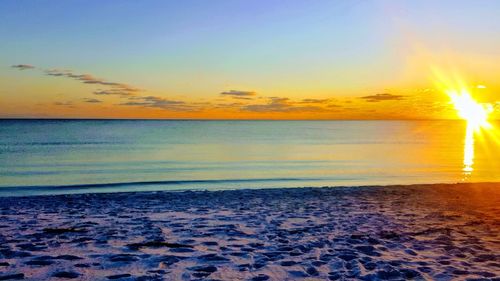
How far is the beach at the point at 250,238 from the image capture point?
7.51 meters

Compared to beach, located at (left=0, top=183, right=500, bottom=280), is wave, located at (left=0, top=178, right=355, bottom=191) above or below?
below

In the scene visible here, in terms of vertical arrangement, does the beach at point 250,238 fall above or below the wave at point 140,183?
above

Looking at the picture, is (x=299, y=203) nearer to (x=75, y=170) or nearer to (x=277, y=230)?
(x=277, y=230)

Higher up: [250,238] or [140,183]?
[250,238]

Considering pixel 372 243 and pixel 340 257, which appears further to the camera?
pixel 372 243

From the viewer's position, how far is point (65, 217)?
12914 millimetres

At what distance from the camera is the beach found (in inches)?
296

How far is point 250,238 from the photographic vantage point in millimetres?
10039

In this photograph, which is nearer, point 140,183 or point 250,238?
point 250,238

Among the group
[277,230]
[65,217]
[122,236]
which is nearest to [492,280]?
[277,230]

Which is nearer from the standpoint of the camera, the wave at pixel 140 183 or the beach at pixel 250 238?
the beach at pixel 250 238

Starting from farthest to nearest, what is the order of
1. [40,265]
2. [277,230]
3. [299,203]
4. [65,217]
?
[299,203]
[65,217]
[277,230]
[40,265]

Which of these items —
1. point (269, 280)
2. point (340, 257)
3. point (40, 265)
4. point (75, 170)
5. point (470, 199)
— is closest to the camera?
point (269, 280)

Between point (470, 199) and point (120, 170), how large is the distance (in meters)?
24.1
